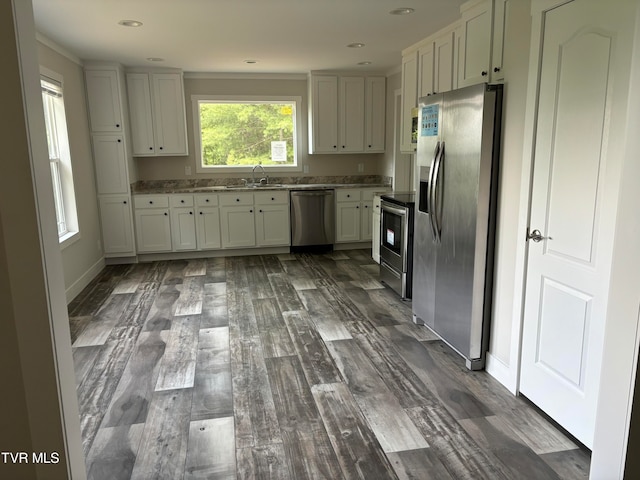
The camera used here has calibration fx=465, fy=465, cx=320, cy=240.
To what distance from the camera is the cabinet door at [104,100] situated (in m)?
5.45

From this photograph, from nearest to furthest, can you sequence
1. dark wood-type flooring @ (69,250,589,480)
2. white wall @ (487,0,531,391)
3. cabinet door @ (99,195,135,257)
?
dark wood-type flooring @ (69,250,589,480) → white wall @ (487,0,531,391) → cabinet door @ (99,195,135,257)

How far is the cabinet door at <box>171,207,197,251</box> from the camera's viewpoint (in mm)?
6012

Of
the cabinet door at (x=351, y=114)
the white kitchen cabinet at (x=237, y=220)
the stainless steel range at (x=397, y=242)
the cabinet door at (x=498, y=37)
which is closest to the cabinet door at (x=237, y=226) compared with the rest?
the white kitchen cabinet at (x=237, y=220)

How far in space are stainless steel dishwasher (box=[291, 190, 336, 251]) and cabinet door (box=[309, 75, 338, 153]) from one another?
0.68 m

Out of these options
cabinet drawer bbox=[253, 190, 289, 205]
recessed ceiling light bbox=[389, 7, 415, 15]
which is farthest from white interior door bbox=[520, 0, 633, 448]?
cabinet drawer bbox=[253, 190, 289, 205]

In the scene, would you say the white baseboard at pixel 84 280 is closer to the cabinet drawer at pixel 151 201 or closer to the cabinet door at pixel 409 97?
the cabinet drawer at pixel 151 201

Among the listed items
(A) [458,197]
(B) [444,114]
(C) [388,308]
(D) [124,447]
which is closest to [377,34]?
(B) [444,114]

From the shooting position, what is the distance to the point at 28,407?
1150 millimetres

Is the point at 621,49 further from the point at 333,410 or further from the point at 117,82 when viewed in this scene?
the point at 117,82

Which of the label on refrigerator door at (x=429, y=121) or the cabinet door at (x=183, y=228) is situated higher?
the label on refrigerator door at (x=429, y=121)

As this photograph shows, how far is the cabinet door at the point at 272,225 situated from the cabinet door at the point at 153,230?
3.84 feet

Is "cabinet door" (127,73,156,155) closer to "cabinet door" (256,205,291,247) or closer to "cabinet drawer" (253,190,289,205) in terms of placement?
"cabinet drawer" (253,190,289,205)

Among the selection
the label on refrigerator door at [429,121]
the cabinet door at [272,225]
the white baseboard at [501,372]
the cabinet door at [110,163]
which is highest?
the label on refrigerator door at [429,121]

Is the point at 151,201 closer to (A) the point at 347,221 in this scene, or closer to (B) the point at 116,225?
(B) the point at 116,225
